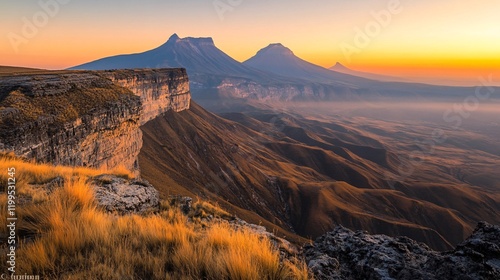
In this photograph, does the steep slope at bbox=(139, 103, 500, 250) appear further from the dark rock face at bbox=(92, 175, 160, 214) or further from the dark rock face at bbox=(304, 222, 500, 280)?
the dark rock face at bbox=(304, 222, 500, 280)

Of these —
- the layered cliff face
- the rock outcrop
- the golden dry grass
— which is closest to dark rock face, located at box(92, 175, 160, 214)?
the golden dry grass

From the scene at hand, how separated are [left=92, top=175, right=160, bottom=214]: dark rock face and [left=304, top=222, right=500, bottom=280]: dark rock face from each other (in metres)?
5.26

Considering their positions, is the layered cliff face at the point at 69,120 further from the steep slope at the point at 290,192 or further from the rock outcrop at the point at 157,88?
the rock outcrop at the point at 157,88

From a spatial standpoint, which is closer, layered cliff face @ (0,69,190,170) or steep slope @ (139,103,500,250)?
layered cliff face @ (0,69,190,170)

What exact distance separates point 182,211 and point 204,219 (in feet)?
2.85

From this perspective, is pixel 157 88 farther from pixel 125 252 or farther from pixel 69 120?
pixel 125 252

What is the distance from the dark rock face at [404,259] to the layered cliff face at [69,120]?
1889 cm

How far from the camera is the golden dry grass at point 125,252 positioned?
387cm

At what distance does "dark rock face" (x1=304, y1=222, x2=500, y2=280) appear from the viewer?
15.5ft

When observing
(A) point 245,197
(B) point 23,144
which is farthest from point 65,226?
(A) point 245,197

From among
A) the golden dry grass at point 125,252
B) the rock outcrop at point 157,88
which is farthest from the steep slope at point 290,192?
the golden dry grass at point 125,252

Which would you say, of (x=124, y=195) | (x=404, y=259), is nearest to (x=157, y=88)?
(x=124, y=195)

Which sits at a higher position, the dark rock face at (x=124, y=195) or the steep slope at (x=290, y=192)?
the dark rock face at (x=124, y=195)

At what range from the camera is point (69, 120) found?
22.0 metres
